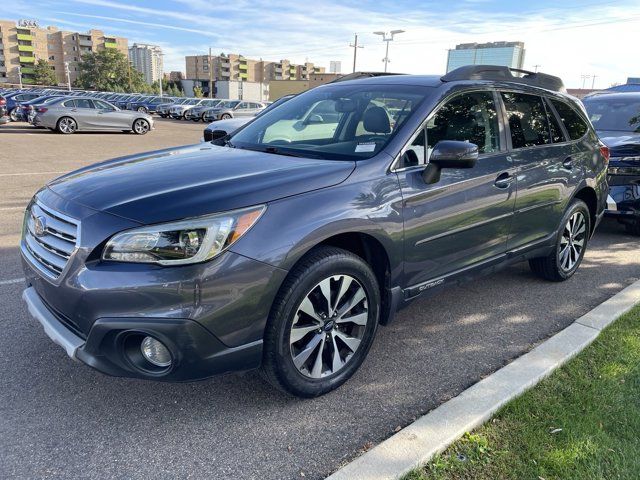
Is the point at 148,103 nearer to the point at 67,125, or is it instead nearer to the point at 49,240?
the point at 67,125

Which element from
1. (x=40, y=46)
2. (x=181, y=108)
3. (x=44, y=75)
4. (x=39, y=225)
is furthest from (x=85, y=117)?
(x=40, y=46)

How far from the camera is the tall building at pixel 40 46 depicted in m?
117

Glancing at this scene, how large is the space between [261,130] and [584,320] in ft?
9.40

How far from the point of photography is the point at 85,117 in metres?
21.4

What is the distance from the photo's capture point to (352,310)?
294 cm

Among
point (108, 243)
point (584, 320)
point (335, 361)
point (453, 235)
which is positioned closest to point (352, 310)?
point (335, 361)

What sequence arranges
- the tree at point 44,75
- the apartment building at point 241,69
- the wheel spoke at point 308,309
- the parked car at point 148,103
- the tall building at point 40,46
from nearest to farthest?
the wheel spoke at point 308,309 < the parked car at point 148,103 < the tree at point 44,75 < the tall building at point 40,46 < the apartment building at point 241,69

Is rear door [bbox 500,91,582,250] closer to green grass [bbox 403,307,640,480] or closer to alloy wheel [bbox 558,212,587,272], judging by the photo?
alloy wheel [bbox 558,212,587,272]

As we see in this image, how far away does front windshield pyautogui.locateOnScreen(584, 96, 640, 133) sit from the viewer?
7.47m

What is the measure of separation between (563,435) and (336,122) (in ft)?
8.03

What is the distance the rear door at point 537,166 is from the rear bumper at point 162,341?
2544 mm

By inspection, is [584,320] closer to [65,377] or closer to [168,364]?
[168,364]

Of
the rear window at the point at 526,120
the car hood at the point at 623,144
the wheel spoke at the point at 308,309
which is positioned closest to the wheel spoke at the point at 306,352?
the wheel spoke at the point at 308,309

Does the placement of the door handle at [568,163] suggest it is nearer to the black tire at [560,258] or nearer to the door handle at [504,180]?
the black tire at [560,258]
